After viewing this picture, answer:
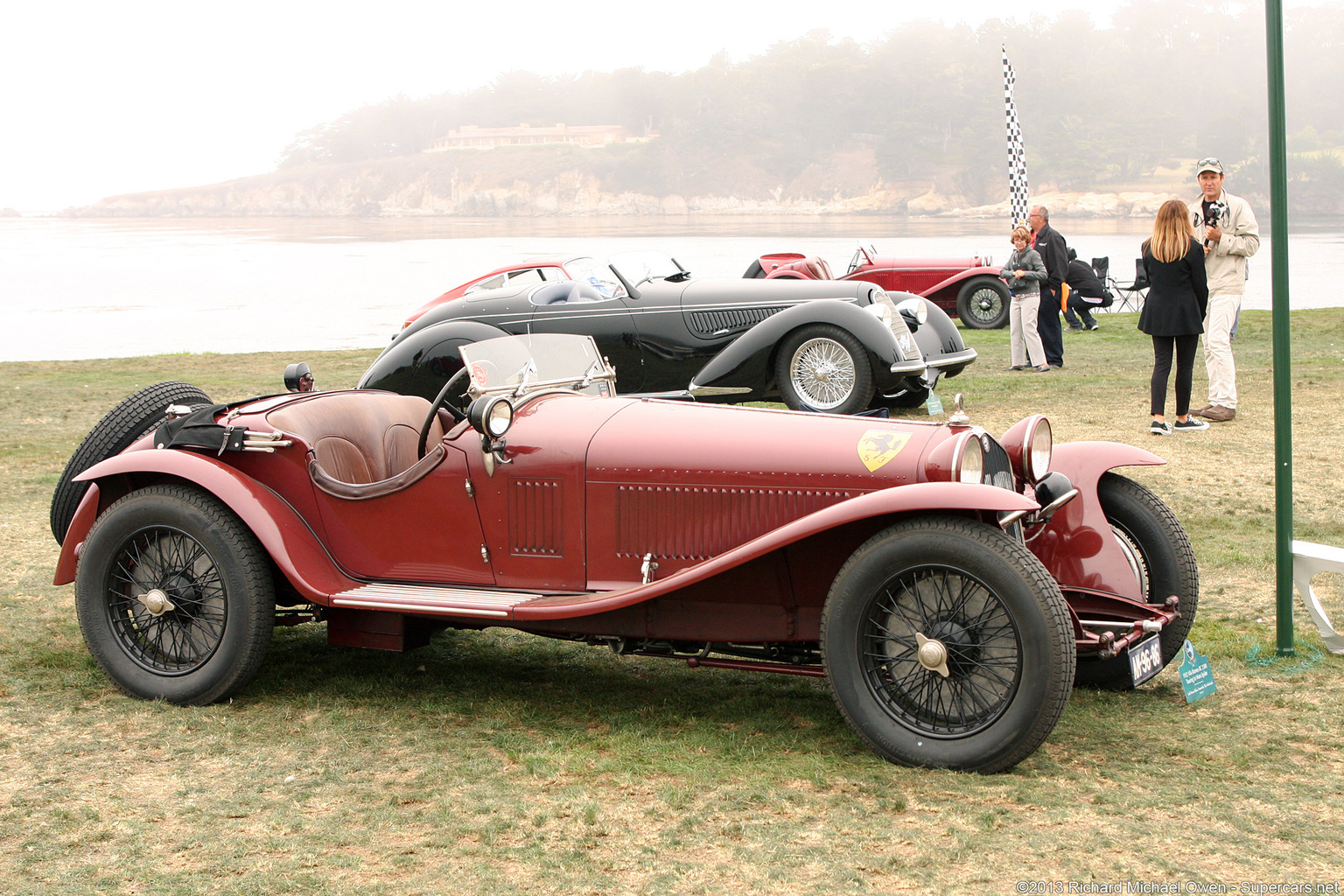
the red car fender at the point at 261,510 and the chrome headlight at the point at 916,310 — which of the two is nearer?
the red car fender at the point at 261,510

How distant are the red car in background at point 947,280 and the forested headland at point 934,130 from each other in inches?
3895

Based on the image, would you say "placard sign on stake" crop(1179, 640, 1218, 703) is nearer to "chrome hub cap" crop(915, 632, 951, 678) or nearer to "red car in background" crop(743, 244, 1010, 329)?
"chrome hub cap" crop(915, 632, 951, 678)

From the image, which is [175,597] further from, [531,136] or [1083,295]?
[531,136]

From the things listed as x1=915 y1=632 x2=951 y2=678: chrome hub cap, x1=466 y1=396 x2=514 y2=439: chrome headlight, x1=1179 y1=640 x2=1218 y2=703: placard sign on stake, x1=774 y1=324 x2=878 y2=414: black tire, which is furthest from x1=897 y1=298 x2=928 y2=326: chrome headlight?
x1=915 y1=632 x2=951 y2=678: chrome hub cap

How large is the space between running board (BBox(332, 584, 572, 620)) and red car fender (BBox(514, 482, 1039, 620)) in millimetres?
102

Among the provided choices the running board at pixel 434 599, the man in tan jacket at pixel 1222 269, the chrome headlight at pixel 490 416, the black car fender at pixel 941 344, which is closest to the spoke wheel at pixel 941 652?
the running board at pixel 434 599

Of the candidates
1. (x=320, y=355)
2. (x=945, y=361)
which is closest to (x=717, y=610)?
(x=945, y=361)

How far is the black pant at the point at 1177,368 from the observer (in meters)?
8.97

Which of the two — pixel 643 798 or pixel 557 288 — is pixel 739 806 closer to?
pixel 643 798

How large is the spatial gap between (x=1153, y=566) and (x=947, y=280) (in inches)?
550

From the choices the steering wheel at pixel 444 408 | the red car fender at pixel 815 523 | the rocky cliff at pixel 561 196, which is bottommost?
the red car fender at pixel 815 523

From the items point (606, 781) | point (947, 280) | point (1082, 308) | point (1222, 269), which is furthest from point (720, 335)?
point (1082, 308)

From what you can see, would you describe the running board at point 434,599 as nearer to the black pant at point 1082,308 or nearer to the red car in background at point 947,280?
the red car in background at point 947,280

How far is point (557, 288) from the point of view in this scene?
11531 mm
